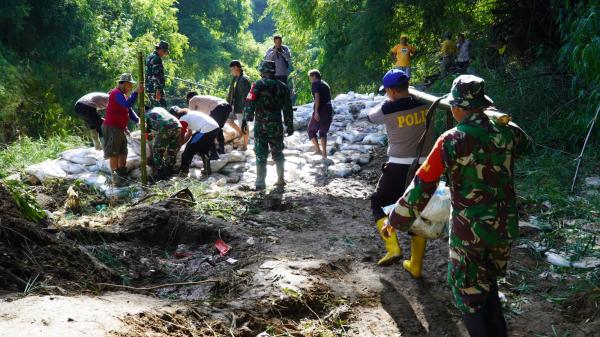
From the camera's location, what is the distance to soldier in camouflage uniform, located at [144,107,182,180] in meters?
7.46

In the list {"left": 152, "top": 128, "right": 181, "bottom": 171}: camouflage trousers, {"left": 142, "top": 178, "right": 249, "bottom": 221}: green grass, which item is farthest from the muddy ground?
{"left": 152, "top": 128, "right": 181, "bottom": 171}: camouflage trousers

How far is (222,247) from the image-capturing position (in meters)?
5.08

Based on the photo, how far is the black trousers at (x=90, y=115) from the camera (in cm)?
833

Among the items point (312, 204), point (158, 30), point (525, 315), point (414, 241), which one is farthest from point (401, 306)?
point (158, 30)

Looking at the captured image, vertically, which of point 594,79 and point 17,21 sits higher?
point 17,21

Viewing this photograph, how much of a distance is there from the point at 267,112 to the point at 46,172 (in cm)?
307

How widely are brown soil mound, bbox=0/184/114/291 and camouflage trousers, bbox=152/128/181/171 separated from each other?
3285 millimetres

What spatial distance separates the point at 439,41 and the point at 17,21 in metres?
10.3

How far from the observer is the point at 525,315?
3.91m

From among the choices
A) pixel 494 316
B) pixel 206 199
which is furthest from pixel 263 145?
pixel 494 316

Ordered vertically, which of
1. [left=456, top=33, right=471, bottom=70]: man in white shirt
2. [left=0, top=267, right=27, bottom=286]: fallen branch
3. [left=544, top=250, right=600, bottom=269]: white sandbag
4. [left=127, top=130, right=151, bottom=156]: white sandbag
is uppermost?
[left=456, top=33, right=471, bottom=70]: man in white shirt

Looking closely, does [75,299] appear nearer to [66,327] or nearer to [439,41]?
[66,327]

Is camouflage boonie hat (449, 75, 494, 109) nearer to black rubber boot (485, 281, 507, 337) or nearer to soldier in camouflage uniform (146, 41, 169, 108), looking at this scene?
black rubber boot (485, 281, 507, 337)

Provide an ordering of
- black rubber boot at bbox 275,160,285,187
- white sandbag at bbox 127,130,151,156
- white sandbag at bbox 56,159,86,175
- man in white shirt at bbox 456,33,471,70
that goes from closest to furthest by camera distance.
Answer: black rubber boot at bbox 275,160,285,187 → white sandbag at bbox 56,159,86,175 → white sandbag at bbox 127,130,151,156 → man in white shirt at bbox 456,33,471,70
